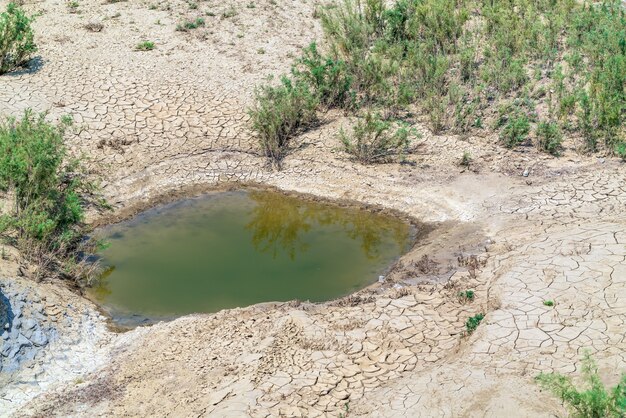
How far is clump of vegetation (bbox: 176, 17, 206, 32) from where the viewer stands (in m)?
13.9

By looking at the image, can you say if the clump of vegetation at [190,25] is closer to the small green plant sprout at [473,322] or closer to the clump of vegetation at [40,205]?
the clump of vegetation at [40,205]

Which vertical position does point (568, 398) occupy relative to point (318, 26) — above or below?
below

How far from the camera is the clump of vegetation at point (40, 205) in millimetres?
8719

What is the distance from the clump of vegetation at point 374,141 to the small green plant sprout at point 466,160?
2.74 feet

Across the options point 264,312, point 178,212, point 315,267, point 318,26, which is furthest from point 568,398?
point 318,26

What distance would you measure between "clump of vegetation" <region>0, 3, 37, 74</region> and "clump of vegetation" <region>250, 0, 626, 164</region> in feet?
14.6

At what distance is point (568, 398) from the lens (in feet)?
17.3

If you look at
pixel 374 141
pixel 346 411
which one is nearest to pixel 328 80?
pixel 374 141

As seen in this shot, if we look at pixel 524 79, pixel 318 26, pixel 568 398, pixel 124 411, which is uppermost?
pixel 318 26

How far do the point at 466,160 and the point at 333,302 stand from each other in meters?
3.59

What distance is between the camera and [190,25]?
→ 45.8ft

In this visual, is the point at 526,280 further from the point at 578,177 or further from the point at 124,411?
the point at 124,411

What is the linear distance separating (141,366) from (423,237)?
13.2 feet

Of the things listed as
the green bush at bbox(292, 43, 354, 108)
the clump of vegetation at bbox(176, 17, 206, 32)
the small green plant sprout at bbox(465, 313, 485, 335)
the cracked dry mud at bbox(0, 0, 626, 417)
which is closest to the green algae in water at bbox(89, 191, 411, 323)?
the cracked dry mud at bbox(0, 0, 626, 417)
